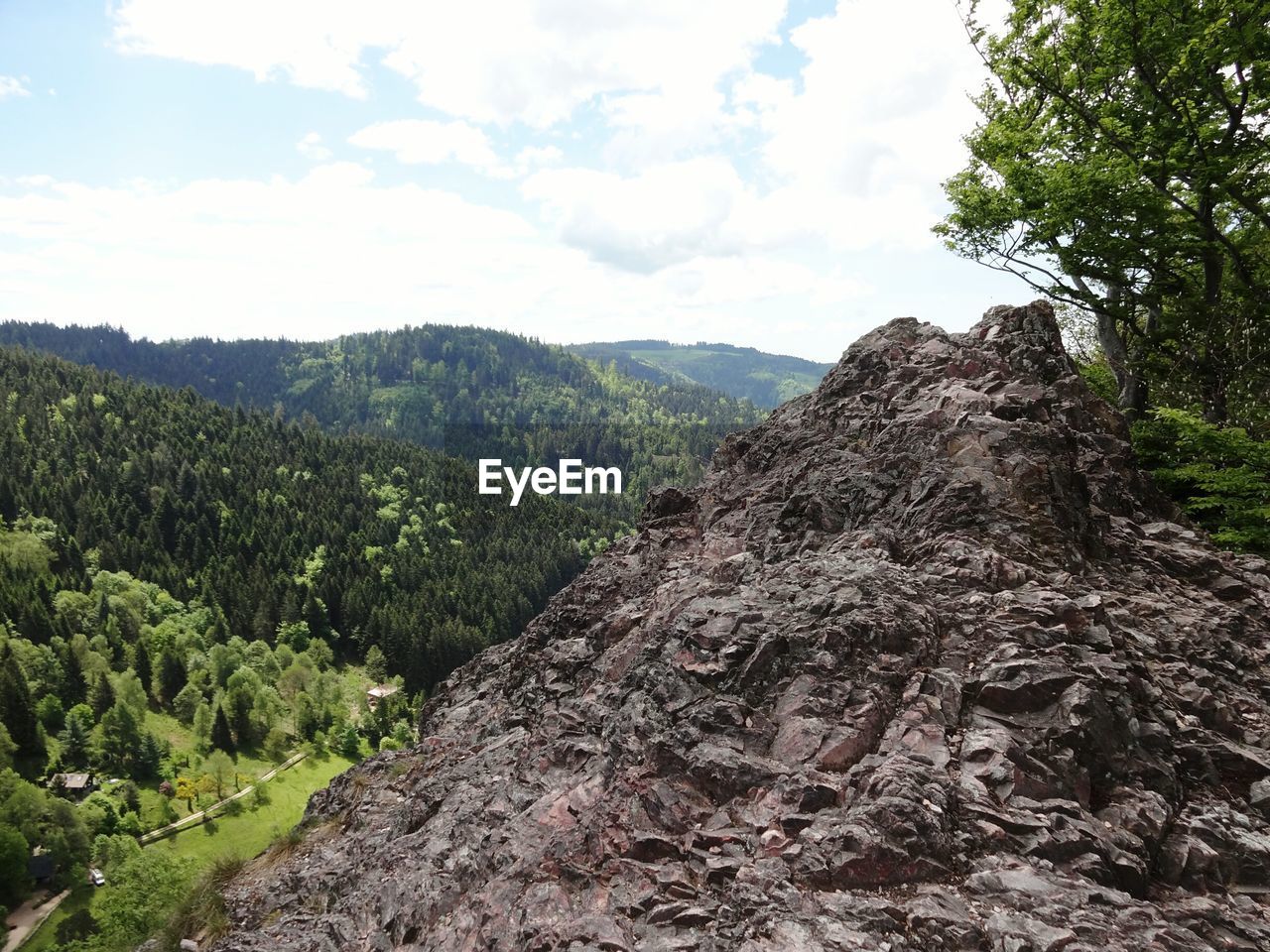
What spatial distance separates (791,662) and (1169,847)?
7.33 m

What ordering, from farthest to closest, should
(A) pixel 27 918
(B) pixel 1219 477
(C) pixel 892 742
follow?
1. (A) pixel 27 918
2. (B) pixel 1219 477
3. (C) pixel 892 742

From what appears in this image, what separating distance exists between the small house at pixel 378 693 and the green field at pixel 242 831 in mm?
23564

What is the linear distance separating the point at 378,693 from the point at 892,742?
Result: 6069 inches

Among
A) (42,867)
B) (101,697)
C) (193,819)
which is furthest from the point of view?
(101,697)

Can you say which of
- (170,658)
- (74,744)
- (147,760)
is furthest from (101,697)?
(147,760)

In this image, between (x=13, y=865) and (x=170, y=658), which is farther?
(x=170, y=658)

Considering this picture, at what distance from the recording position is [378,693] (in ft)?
484

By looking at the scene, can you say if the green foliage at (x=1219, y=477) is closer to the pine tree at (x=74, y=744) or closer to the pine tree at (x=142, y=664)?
the pine tree at (x=74, y=744)

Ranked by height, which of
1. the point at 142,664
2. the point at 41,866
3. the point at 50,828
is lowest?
the point at 41,866

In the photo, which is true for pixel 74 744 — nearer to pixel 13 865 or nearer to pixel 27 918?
pixel 13 865

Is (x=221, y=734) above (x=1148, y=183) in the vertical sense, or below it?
below

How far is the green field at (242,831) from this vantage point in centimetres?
7575

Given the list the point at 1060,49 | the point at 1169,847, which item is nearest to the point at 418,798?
the point at 1169,847

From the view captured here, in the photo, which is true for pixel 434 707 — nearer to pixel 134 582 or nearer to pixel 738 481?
pixel 738 481
